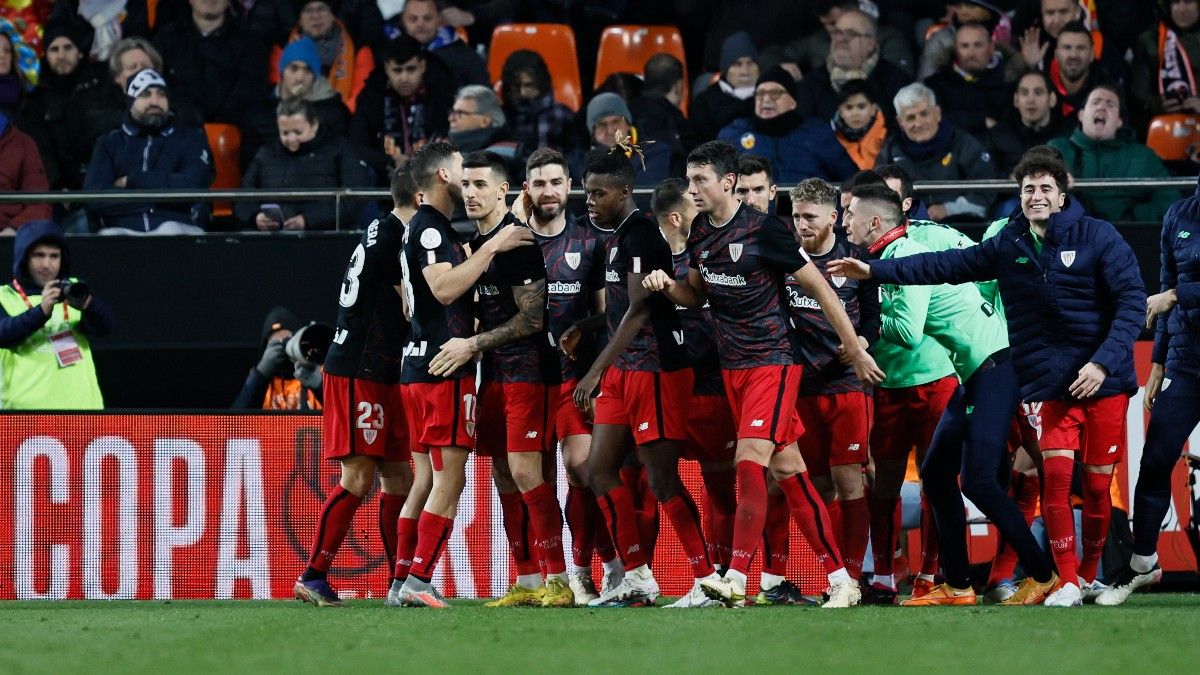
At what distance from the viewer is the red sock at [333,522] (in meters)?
9.16

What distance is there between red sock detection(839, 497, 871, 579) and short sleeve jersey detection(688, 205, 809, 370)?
1.08m

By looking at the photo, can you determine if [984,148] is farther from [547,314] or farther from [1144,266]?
[547,314]

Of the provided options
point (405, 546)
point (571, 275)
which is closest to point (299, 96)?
point (571, 275)

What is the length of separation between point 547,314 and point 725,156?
1287 mm

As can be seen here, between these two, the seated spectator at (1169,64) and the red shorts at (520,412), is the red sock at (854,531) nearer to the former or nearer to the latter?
the red shorts at (520,412)

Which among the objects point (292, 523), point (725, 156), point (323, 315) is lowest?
point (292, 523)

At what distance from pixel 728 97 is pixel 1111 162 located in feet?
9.66

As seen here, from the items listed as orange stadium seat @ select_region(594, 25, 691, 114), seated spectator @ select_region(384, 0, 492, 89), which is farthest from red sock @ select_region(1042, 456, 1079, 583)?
orange stadium seat @ select_region(594, 25, 691, 114)

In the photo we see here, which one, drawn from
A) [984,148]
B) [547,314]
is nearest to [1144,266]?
[984,148]

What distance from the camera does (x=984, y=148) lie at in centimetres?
1321

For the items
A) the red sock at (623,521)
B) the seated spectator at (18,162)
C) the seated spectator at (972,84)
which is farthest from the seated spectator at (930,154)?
the seated spectator at (18,162)

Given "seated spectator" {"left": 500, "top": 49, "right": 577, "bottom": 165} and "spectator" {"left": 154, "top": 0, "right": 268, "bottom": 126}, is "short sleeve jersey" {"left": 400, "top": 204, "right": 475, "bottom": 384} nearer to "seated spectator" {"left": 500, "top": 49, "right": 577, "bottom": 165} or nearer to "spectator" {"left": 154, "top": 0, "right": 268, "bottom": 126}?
"seated spectator" {"left": 500, "top": 49, "right": 577, "bottom": 165}

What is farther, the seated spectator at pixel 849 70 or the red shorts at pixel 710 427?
the seated spectator at pixel 849 70

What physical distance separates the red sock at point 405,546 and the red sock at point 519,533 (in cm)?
54
